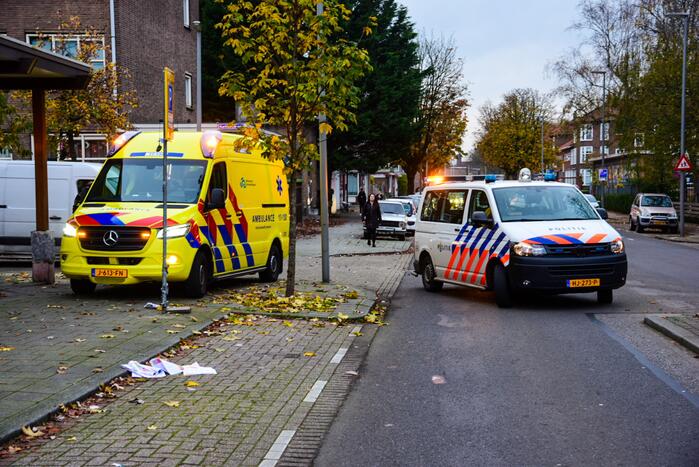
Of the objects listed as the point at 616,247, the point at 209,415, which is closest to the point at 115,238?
the point at 209,415

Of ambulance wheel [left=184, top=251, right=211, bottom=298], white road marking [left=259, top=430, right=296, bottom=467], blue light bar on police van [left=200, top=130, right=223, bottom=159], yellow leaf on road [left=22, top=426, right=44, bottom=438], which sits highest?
blue light bar on police van [left=200, top=130, right=223, bottom=159]

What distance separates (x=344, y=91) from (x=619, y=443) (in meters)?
7.81

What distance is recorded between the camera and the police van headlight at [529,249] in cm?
1149

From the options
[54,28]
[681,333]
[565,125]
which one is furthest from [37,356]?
[565,125]

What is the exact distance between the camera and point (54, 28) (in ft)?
97.2

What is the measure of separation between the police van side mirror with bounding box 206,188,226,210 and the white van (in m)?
6.59

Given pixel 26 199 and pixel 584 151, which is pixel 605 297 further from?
pixel 584 151

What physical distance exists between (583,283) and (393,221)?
20.8 m

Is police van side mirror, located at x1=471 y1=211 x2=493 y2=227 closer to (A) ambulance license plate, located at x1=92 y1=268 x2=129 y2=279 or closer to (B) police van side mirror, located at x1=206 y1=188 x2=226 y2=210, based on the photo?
(B) police van side mirror, located at x1=206 y1=188 x2=226 y2=210

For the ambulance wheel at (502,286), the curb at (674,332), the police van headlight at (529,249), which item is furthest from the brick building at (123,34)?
the curb at (674,332)

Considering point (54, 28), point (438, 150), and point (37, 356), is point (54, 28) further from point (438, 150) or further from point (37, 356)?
point (438, 150)

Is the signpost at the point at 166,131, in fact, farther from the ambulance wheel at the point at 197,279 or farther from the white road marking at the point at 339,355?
the white road marking at the point at 339,355

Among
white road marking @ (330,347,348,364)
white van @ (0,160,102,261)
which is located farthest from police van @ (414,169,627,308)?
white van @ (0,160,102,261)

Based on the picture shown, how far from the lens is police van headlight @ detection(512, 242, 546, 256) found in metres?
11.5
